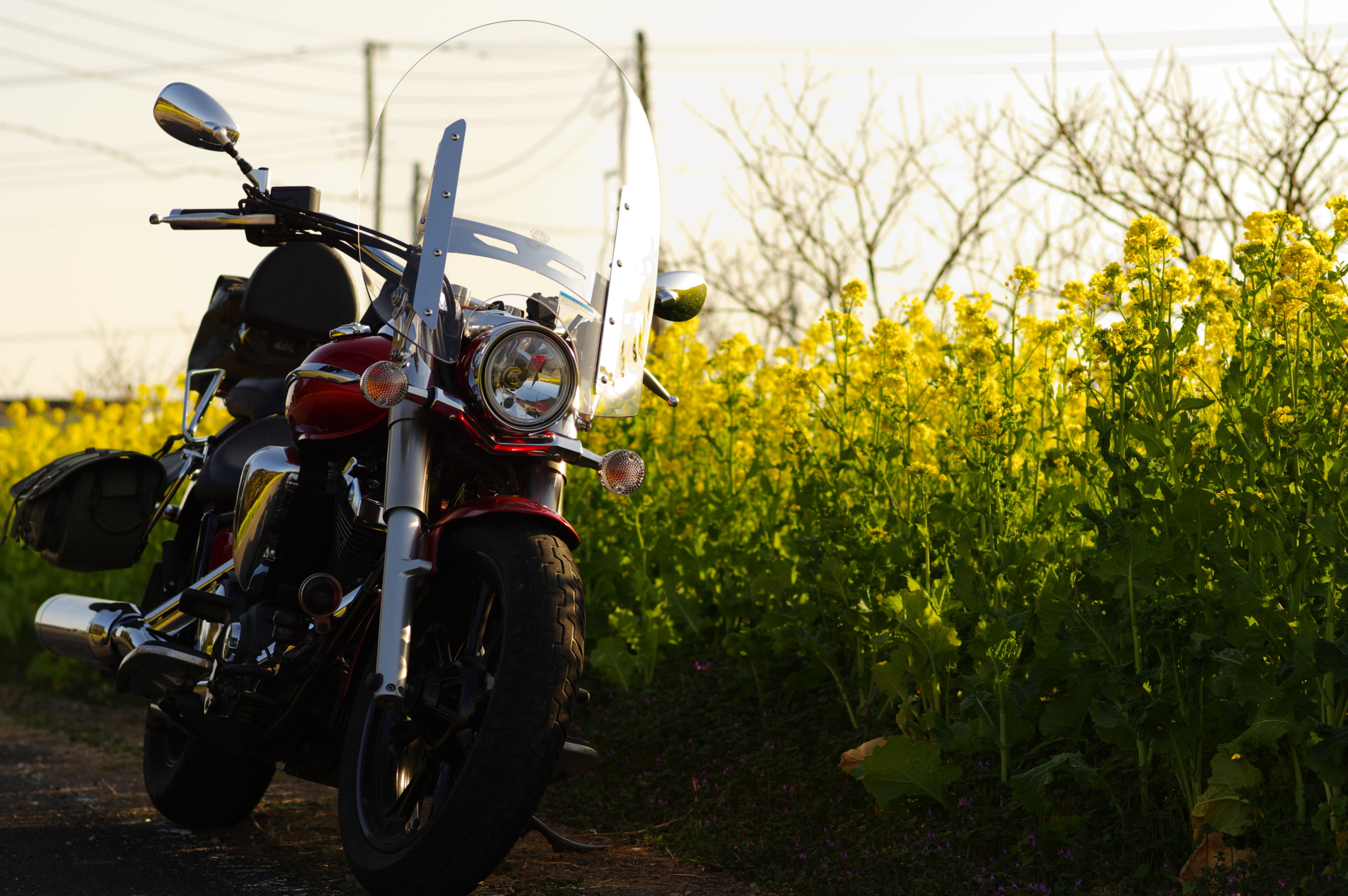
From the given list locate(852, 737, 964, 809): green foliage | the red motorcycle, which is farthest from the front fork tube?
locate(852, 737, 964, 809): green foliage

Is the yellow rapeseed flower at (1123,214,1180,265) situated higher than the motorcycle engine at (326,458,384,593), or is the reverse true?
the yellow rapeseed flower at (1123,214,1180,265)

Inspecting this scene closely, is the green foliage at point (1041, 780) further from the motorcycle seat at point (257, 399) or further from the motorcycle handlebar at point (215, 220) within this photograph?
the motorcycle seat at point (257, 399)

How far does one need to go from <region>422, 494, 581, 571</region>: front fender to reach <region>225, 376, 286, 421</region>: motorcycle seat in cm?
146

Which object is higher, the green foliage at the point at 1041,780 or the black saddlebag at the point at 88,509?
the black saddlebag at the point at 88,509

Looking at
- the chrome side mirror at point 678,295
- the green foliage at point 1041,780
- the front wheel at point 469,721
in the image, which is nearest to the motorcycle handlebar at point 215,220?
the chrome side mirror at point 678,295

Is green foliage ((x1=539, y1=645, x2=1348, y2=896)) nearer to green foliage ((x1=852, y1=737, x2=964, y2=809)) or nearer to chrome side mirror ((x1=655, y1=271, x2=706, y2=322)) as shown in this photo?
green foliage ((x1=852, y1=737, x2=964, y2=809))

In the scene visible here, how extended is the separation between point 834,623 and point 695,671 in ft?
2.52

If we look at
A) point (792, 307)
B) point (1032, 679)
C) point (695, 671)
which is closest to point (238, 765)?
point (695, 671)

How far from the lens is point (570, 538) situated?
8.78 feet

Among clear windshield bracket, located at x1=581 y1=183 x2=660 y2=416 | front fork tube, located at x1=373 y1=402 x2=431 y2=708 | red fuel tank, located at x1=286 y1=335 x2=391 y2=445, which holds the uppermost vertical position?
clear windshield bracket, located at x1=581 y1=183 x2=660 y2=416

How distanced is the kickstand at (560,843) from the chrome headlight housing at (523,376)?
922 mm

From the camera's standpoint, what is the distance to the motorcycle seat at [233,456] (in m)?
3.68

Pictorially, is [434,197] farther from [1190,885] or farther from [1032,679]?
[1190,885]

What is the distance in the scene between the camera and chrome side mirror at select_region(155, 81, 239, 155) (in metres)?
2.91
